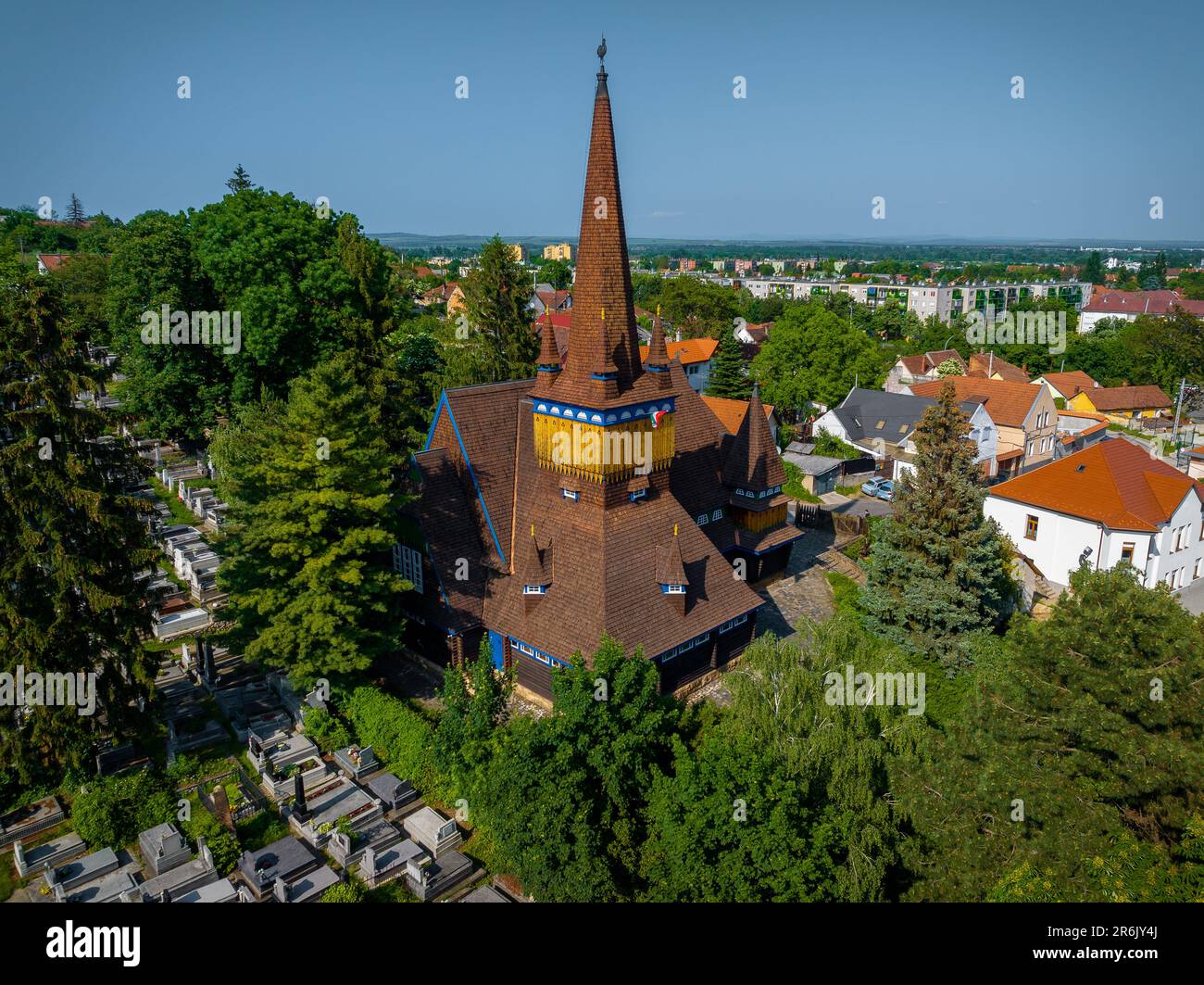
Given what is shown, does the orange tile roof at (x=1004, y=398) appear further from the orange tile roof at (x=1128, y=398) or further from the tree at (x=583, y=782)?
the tree at (x=583, y=782)

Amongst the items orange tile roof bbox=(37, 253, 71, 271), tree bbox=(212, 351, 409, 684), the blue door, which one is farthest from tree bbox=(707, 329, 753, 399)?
orange tile roof bbox=(37, 253, 71, 271)

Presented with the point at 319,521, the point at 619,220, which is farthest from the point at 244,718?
the point at 619,220

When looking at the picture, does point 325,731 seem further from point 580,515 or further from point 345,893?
point 580,515

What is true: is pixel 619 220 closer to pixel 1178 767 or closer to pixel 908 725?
pixel 908 725

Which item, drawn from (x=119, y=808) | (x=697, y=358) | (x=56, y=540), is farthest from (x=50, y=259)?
(x=119, y=808)

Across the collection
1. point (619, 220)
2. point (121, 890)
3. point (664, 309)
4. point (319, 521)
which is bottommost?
point (121, 890)

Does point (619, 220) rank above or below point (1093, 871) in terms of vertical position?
above

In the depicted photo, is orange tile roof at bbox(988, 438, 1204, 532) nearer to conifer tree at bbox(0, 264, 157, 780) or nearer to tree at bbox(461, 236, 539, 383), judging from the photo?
tree at bbox(461, 236, 539, 383)
